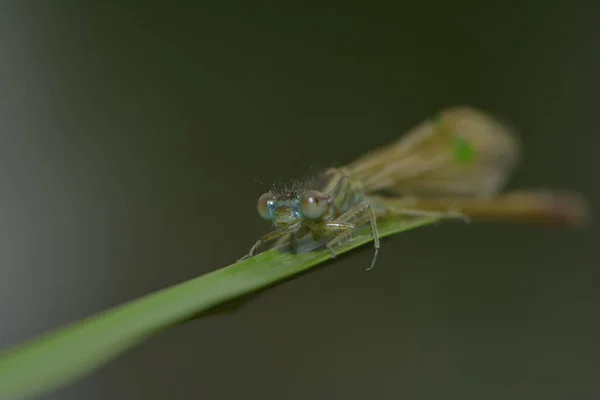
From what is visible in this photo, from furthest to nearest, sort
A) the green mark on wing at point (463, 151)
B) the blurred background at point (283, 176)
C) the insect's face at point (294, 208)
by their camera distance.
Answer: the blurred background at point (283, 176), the green mark on wing at point (463, 151), the insect's face at point (294, 208)

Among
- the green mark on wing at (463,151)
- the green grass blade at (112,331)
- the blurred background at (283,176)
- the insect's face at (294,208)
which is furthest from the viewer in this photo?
the blurred background at (283,176)

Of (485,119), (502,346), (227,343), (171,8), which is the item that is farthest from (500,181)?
(171,8)

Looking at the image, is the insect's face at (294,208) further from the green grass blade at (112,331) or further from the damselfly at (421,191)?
the green grass blade at (112,331)

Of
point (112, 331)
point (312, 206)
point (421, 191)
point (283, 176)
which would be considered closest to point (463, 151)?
point (421, 191)

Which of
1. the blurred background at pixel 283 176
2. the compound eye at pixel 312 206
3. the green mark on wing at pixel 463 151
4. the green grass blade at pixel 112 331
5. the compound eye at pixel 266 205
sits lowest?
the green grass blade at pixel 112 331

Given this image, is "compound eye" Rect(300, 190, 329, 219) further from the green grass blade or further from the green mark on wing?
the green mark on wing

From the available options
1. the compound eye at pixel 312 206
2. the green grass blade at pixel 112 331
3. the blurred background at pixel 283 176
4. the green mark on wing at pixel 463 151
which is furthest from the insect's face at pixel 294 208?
the blurred background at pixel 283 176

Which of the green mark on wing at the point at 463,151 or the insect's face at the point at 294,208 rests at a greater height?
the green mark on wing at the point at 463,151

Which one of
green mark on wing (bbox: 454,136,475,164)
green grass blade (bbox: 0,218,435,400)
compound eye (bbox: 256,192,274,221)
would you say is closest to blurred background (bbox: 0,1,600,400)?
green mark on wing (bbox: 454,136,475,164)

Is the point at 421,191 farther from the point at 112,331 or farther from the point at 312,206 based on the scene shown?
the point at 112,331
